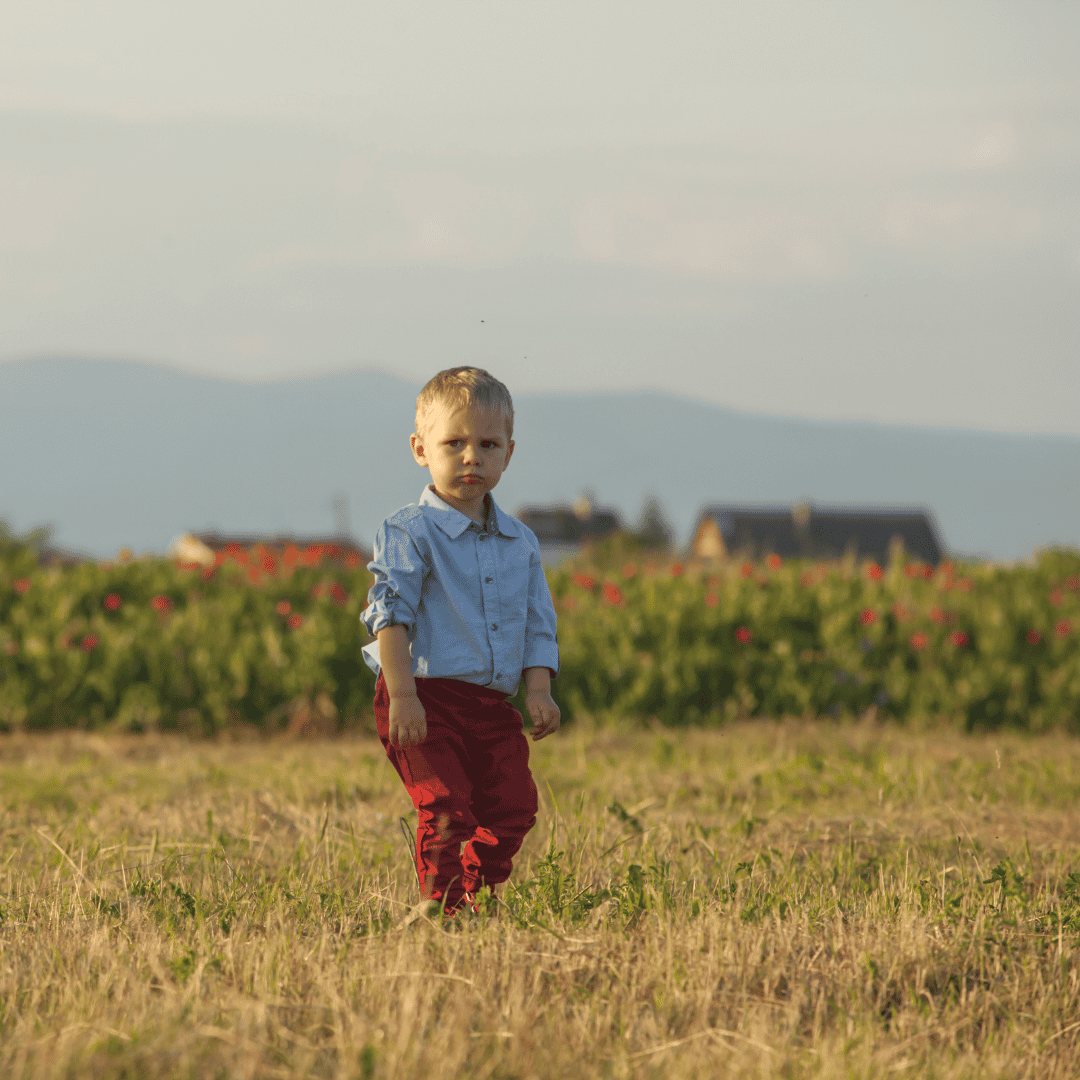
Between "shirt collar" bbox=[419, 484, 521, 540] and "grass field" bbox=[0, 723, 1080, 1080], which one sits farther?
"shirt collar" bbox=[419, 484, 521, 540]

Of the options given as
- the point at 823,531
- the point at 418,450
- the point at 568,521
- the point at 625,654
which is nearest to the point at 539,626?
the point at 418,450

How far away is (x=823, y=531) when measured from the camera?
53000 millimetres

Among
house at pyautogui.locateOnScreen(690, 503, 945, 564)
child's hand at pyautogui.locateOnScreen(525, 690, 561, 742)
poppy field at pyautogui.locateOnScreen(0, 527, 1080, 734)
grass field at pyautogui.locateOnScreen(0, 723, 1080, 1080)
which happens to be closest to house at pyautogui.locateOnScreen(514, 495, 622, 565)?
house at pyautogui.locateOnScreen(690, 503, 945, 564)

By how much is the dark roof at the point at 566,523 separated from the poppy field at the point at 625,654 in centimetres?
5426

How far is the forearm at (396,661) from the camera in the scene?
301cm

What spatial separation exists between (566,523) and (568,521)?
306mm

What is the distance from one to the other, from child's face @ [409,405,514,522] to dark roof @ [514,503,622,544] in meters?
59.2

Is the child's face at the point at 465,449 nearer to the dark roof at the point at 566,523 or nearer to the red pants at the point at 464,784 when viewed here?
the red pants at the point at 464,784

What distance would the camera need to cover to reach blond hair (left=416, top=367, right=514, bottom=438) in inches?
123

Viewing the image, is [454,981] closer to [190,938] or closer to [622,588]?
[190,938]

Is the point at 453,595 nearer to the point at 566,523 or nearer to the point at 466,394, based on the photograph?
the point at 466,394

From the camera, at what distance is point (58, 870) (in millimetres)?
3443

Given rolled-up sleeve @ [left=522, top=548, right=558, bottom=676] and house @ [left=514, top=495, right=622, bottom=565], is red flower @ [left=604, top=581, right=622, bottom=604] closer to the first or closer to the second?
rolled-up sleeve @ [left=522, top=548, right=558, bottom=676]

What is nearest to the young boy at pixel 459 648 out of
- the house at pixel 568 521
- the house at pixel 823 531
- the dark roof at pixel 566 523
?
the house at pixel 823 531
